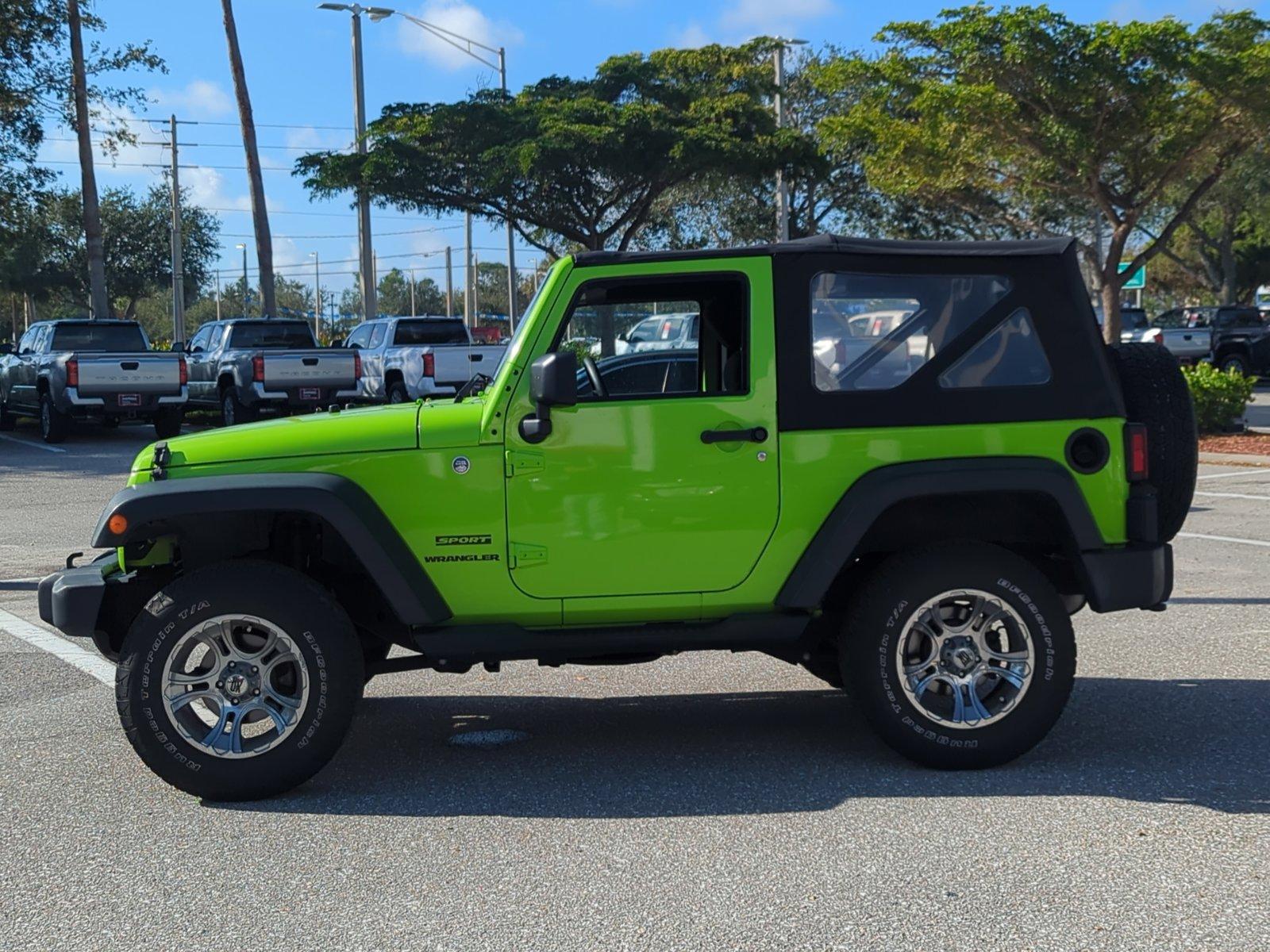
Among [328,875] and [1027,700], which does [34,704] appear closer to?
[328,875]

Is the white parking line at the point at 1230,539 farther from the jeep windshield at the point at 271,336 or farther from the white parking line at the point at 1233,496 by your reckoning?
the jeep windshield at the point at 271,336

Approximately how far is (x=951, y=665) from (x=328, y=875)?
2.34 meters

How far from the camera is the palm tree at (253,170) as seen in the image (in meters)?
28.5

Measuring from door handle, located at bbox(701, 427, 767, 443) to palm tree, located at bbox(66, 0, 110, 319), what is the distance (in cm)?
2491

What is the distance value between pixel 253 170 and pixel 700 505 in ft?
85.5

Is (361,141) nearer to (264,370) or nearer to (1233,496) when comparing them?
(264,370)

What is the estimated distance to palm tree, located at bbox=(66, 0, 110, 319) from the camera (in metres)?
27.2

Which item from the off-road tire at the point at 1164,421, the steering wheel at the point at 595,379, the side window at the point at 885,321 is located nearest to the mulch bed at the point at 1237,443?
the off-road tire at the point at 1164,421

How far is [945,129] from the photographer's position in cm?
2539

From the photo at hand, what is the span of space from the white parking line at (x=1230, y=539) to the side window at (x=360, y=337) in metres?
16.5

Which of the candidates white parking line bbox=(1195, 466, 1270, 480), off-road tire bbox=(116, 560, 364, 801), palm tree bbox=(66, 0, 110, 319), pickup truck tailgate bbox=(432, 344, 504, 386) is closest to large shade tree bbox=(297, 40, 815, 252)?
palm tree bbox=(66, 0, 110, 319)

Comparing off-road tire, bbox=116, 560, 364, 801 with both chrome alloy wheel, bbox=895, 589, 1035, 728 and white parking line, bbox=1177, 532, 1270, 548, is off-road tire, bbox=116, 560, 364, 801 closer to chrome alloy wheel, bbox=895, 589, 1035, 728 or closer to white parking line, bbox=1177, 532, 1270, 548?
chrome alloy wheel, bbox=895, 589, 1035, 728

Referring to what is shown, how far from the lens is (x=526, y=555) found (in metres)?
5.05

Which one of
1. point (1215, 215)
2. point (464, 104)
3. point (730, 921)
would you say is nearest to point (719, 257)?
point (730, 921)
